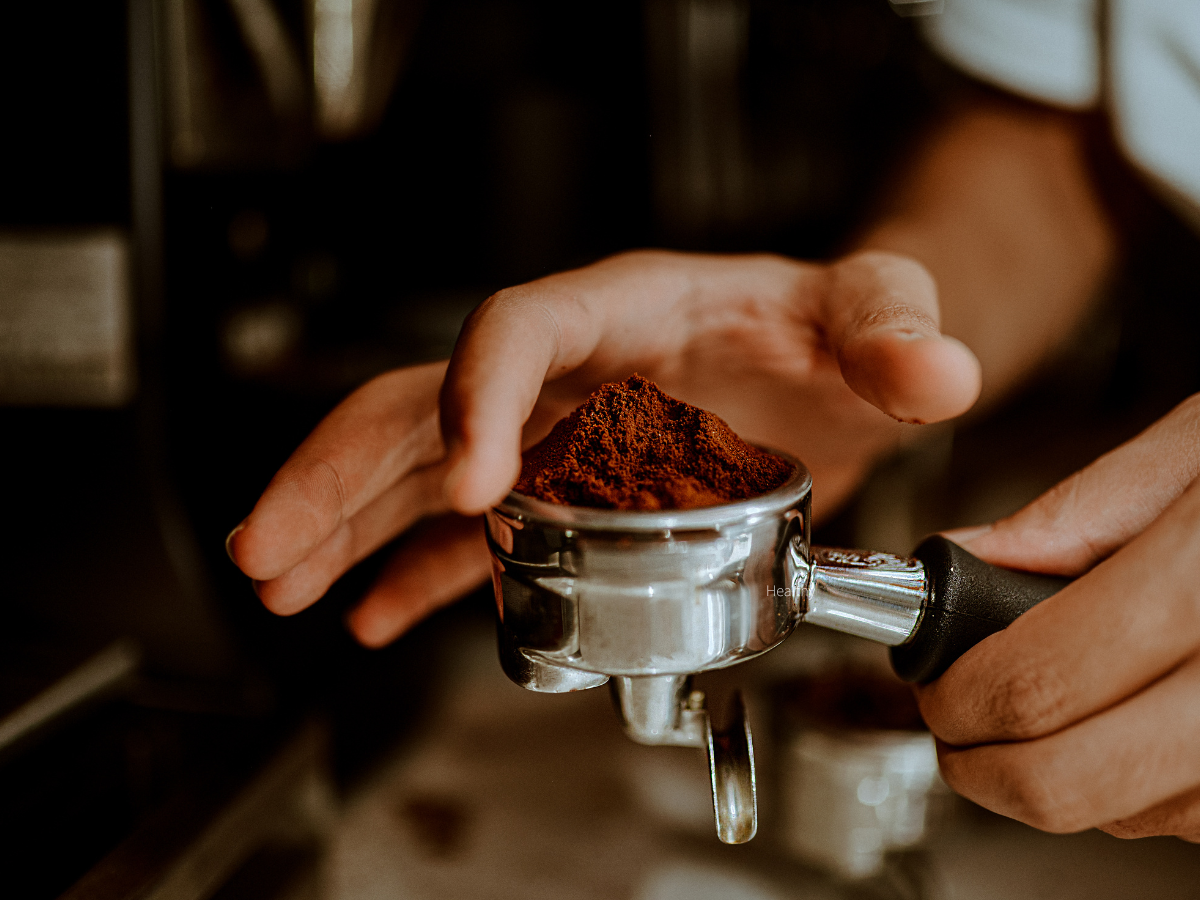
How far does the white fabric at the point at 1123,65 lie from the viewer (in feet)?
2.07

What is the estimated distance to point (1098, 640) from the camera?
1.08 ft

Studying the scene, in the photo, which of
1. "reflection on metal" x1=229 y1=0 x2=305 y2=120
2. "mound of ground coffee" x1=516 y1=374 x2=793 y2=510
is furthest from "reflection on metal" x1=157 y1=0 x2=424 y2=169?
"mound of ground coffee" x1=516 y1=374 x2=793 y2=510

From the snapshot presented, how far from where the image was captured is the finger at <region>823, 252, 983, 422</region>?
0.98ft

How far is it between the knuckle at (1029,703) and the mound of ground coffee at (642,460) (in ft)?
0.42

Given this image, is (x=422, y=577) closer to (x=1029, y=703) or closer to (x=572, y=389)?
(x=572, y=389)

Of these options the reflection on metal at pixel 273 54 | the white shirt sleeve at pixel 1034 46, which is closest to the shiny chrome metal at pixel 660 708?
the reflection on metal at pixel 273 54

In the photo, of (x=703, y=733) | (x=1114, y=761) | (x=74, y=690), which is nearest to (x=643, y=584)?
(x=703, y=733)

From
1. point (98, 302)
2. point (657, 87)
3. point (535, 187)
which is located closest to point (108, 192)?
point (98, 302)

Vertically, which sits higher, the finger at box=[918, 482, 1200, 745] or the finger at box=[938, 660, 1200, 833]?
the finger at box=[918, 482, 1200, 745]

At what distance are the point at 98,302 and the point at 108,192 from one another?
6 centimetres

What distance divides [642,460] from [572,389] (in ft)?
0.42

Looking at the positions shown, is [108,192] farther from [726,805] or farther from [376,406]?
[726,805]

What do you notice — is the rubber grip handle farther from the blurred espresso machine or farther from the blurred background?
the blurred espresso machine

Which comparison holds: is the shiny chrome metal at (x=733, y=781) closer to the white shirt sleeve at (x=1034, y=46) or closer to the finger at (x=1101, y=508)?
the finger at (x=1101, y=508)
